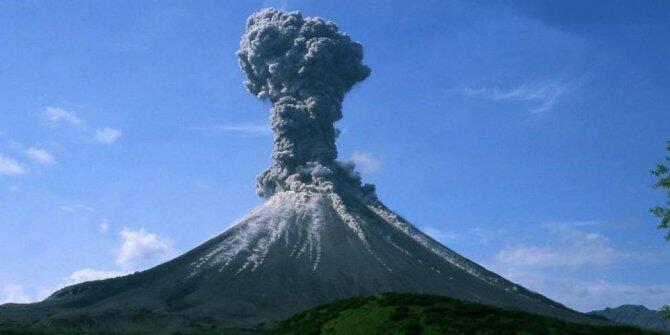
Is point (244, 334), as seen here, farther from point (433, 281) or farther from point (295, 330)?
point (433, 281)

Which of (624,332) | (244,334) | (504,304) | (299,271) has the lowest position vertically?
(624,332)

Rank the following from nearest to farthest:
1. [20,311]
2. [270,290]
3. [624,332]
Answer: [624,332] < [20,311] < [270,290]

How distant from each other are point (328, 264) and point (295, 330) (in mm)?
154443

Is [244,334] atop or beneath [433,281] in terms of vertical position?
beneath

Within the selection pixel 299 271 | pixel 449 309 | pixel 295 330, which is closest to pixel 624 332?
pixel 449 309

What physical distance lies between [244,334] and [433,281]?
282 feet

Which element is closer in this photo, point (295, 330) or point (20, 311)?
point (295, 330)

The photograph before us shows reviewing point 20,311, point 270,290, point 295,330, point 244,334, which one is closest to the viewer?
point 295,330

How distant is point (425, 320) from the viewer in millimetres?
35156

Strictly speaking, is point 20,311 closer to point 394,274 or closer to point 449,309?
point 394,274

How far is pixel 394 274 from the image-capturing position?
614ft

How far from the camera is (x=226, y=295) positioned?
566ft

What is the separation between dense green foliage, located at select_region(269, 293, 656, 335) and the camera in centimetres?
3378

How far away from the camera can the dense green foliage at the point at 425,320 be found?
111ft
